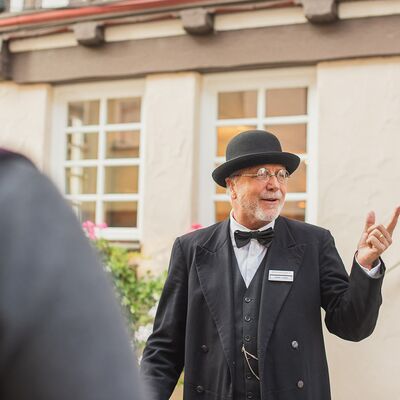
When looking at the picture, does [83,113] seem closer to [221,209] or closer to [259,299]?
[221,209]

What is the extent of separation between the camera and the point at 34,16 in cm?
643

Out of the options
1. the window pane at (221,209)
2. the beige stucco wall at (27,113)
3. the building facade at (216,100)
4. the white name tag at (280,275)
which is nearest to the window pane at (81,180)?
the building facade at (216,100)

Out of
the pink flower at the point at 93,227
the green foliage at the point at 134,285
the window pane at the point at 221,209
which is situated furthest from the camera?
the window pane at the point at 221,209

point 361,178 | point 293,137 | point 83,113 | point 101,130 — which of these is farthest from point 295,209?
point 83,113

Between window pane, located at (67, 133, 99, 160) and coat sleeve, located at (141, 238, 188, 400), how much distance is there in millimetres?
3741

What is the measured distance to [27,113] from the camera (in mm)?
6574

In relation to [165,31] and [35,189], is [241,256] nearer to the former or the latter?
[35,189]

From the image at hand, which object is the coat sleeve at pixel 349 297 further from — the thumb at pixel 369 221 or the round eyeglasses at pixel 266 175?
the round eyeglasses at pixel 266 175

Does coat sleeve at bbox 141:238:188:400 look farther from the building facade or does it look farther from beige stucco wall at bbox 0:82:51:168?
beige stucco wall at bbox 0:82:51:168

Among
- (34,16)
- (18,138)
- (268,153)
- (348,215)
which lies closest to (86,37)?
(34,16)

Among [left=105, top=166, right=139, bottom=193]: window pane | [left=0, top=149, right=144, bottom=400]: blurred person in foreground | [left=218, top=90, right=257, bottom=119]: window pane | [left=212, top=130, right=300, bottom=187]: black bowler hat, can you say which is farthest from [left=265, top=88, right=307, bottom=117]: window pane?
[left=0, top=149, right=144, bottom=400]: blurred person in foreground

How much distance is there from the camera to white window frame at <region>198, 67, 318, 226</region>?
574cm

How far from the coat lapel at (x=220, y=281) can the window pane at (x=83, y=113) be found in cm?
364

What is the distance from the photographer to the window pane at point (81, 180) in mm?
6918
